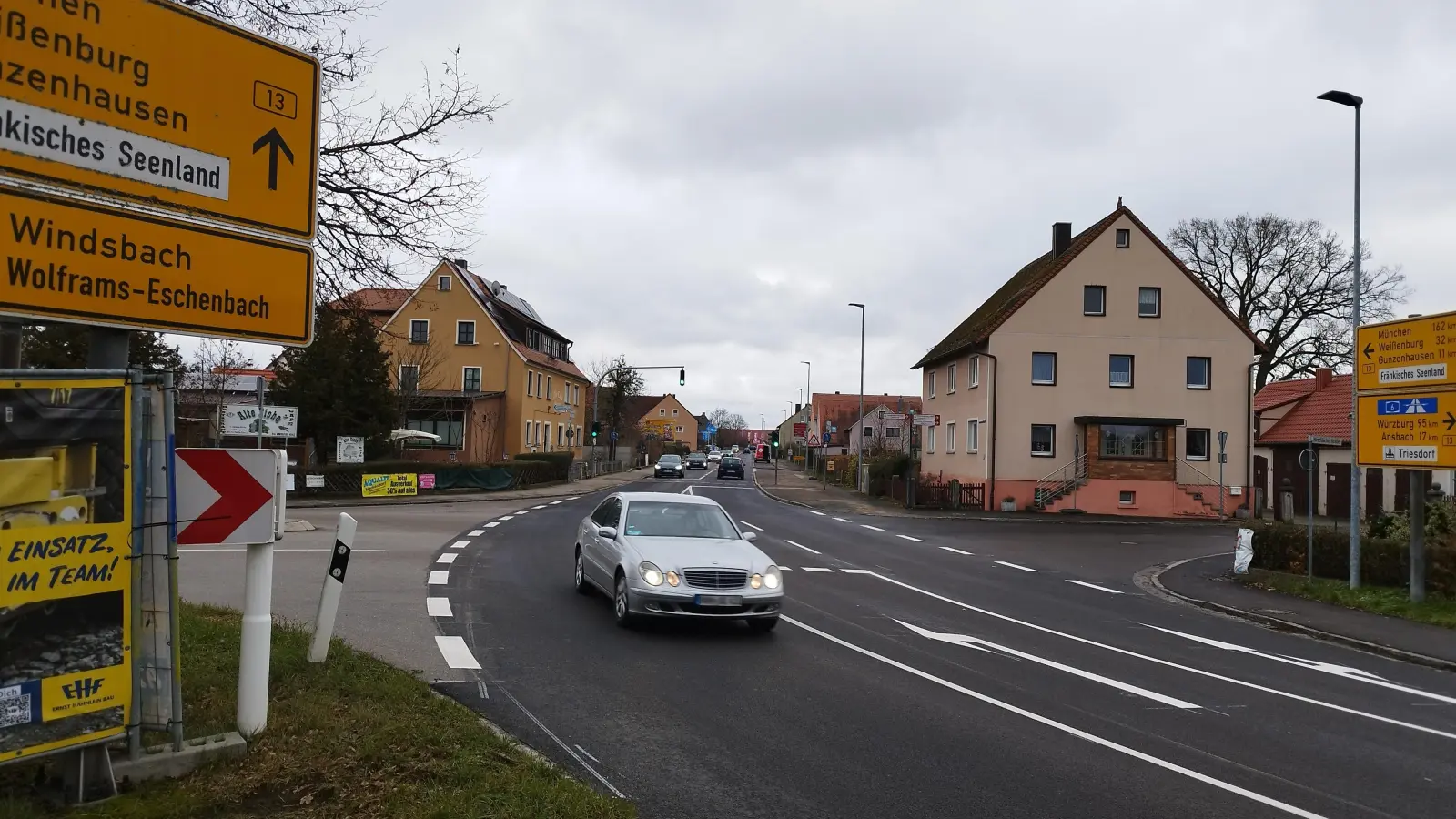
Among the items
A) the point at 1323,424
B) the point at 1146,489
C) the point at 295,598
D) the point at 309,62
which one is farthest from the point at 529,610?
the point at 1323,424

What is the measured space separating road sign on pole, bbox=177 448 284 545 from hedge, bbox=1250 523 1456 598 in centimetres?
1673

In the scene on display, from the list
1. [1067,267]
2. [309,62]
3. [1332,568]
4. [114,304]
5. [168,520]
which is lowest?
[1332,568]

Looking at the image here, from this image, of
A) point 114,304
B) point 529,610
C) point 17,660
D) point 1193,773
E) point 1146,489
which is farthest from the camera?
point 1146,489

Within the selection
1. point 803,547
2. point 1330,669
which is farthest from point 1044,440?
point 1330,669

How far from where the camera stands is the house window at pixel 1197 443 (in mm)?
36156

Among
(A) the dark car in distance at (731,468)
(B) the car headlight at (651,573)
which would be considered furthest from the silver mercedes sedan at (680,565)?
(A) the dark car in distance at (731,468)

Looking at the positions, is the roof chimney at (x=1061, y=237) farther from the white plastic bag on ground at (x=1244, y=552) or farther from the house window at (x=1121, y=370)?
the white plastic bag on ground at (x=1244, y=552)

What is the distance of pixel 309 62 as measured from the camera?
5285 mm

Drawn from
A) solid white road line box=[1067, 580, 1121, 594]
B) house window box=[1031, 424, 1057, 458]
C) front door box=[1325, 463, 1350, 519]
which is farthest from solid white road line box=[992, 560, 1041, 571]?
front door box=[1325, 463, 1350, 519]

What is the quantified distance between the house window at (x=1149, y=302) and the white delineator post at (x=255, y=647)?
36802 mm

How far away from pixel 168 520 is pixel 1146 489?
3559 cm

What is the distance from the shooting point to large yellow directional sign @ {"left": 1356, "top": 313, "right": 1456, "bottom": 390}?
1418 centimetres

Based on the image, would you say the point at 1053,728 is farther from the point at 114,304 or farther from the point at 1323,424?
the point at 1323,424

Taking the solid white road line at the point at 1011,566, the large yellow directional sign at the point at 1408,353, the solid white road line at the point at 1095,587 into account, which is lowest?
the solid white road line at the point at 1011,566
